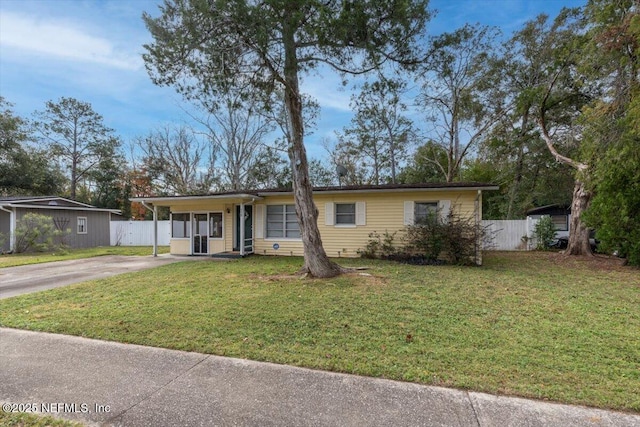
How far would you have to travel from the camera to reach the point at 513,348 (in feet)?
11.3

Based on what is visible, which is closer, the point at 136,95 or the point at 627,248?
the point at 627,248

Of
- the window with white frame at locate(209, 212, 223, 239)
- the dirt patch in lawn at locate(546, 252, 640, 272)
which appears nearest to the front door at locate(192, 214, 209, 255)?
the window with white frame at locate(209, 212, 223, 239)

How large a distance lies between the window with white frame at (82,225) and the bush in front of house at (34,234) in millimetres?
2395

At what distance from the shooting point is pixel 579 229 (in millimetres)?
12469

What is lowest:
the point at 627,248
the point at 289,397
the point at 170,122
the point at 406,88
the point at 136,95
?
the point at 289,397

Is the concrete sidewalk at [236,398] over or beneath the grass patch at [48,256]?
beneath

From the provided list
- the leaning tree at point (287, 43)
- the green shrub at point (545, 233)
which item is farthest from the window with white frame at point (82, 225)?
the green shrub at point (545, 233)

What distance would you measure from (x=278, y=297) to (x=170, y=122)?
24.2 meters

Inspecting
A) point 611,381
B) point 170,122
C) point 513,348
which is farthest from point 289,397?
point 170,122

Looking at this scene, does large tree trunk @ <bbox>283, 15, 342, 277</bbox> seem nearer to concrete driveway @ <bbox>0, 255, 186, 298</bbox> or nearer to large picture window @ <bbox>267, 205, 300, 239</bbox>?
large picture window @ <bbox>267, 205, 300, 239</bbox>

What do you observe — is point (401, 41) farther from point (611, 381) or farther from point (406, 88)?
point (611, 381)

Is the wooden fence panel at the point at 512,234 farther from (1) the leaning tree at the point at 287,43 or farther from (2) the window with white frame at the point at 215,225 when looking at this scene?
(2) the window with white frame at the point at 215,225

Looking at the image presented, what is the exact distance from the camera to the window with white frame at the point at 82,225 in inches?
715

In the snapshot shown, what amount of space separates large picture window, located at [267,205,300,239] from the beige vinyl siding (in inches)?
10.4
